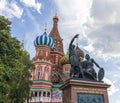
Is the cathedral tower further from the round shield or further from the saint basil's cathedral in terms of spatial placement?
the round shield

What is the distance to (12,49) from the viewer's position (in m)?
13.8

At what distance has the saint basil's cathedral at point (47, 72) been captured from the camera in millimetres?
35406

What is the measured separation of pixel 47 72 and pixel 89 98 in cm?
2853

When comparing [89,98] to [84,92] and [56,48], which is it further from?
[56,48]

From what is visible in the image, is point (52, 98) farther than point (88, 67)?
Yes

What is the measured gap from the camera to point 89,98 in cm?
951

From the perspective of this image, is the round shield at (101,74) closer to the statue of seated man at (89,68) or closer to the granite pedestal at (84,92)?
the statue of seated man at (89,68)

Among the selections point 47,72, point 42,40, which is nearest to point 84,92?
point 47,72

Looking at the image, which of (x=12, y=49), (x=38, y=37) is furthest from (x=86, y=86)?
(x=38, y=37)

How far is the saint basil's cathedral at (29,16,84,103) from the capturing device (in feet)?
116

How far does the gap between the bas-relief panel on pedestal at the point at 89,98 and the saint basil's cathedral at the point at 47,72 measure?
22.5 meters

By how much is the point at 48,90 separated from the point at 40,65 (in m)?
5.10

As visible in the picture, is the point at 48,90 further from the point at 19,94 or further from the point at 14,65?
the point at 14,65

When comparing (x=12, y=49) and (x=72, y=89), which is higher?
(x=12, y=49)
